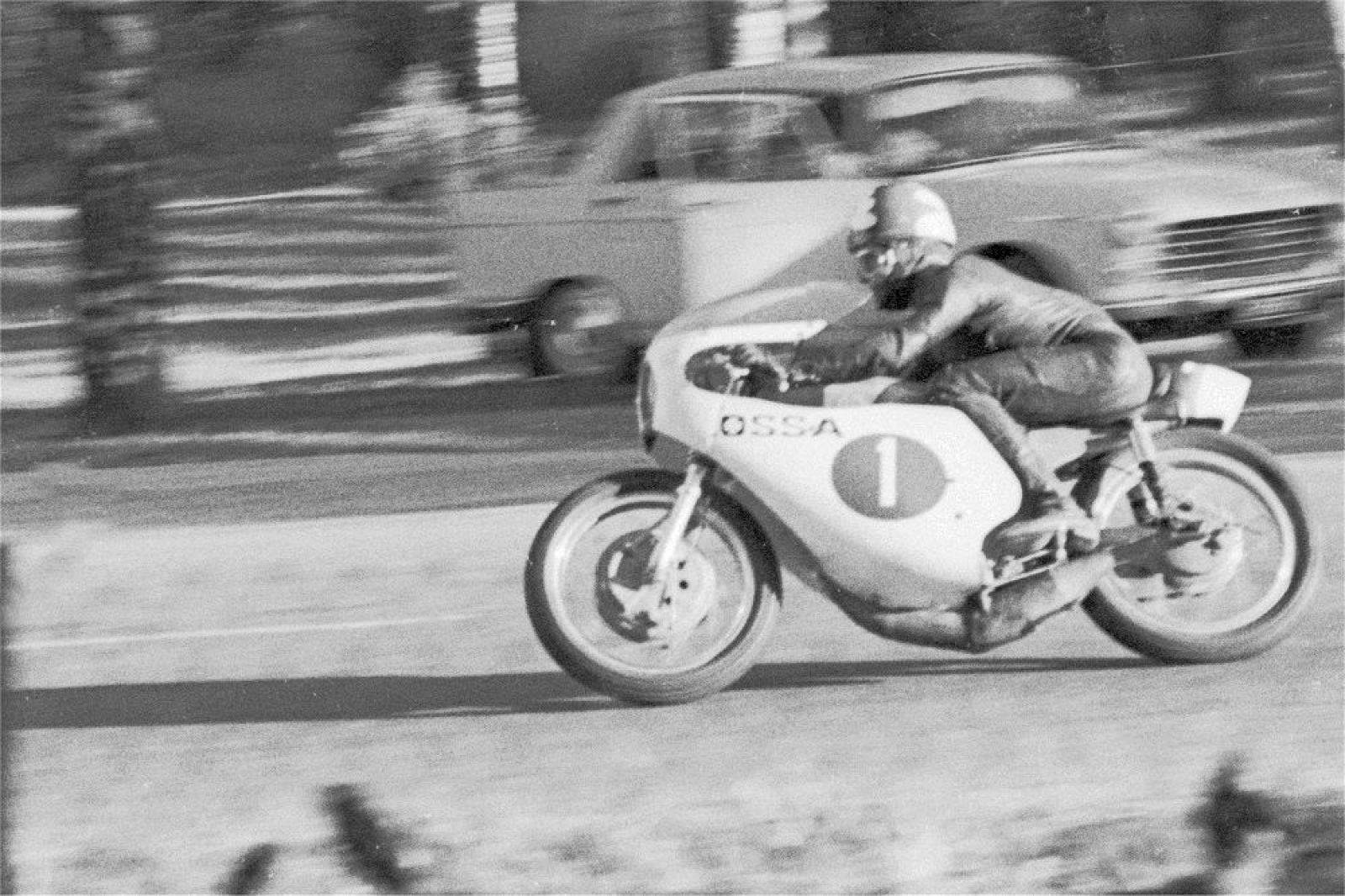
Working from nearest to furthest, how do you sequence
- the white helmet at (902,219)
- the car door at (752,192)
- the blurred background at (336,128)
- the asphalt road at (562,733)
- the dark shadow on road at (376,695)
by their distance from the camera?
the asphalt road at (562,733) < the white helmet at (902,219) < the dark shadow on road at (376,695) < the car door at (752,192) < the blurred background at (336,128)

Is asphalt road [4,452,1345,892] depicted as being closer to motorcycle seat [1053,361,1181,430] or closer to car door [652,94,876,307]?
motorcycle seat [1053,361,1181,430]

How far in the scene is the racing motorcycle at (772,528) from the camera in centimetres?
562

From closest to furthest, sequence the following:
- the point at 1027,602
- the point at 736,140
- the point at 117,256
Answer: the point at 1027,602 → the point at 736,140 → the point at 117,256

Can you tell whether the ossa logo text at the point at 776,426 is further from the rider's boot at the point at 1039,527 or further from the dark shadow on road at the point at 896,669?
the dark shadow on road at the point at 896,669

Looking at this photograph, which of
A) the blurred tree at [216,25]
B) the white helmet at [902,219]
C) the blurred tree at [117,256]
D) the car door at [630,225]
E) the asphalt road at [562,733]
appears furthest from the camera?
the blurred tree at [117,256]

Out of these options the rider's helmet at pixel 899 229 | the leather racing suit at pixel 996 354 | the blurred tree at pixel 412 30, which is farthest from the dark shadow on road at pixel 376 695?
the blurred tree at pixel 412 30

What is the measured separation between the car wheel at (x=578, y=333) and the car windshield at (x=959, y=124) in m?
1.42

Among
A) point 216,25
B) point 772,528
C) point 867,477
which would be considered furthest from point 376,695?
point 216,25

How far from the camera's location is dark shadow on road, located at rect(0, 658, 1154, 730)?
6.02 metres

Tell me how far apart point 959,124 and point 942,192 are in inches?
16.5

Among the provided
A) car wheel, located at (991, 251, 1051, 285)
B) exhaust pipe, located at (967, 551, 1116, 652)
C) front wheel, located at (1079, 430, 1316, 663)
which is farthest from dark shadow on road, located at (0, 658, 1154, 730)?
car wheel, located at (991, 251, 1051, 285)

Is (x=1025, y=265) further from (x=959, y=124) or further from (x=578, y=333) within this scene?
(x=578, y=333)

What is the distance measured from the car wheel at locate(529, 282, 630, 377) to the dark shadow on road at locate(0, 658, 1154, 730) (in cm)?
405

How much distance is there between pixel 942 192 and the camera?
9445 millimetres
